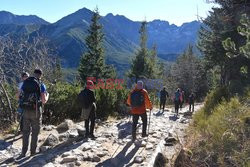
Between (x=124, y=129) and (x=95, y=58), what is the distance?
127 feet

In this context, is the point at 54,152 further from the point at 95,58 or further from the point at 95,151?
the point at 95,58

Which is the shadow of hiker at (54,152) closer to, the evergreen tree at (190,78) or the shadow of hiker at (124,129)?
the shadow of hiker at (124,129)

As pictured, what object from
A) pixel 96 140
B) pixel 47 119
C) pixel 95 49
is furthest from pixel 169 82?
pixel 96 140

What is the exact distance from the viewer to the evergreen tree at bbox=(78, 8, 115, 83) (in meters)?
50.8

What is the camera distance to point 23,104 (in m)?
9.26

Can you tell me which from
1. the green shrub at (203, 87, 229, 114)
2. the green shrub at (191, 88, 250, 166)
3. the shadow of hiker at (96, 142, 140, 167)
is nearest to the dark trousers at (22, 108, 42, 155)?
the shadow of hiker at (96, 142, 140, 167)

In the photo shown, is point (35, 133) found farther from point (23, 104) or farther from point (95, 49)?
point (95, 49)

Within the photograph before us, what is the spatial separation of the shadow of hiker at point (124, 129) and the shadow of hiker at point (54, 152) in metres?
1.78

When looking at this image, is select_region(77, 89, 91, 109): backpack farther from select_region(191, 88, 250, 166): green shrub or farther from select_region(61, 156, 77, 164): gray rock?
select_region(191, 88, 250, 166): green shrub

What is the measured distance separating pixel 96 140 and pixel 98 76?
4002 cm

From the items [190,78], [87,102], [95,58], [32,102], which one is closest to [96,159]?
[32,102]

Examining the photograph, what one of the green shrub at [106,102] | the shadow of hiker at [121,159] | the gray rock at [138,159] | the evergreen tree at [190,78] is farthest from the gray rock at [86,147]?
the evergreen tree at [190,78]

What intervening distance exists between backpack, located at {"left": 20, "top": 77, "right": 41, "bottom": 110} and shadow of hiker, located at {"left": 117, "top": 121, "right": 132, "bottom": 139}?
12.3 ft

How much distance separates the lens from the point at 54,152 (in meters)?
9.70
